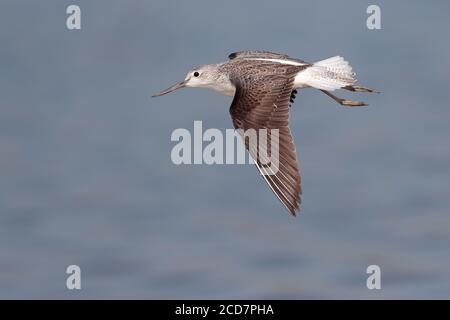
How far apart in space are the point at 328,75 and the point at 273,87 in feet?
3.45

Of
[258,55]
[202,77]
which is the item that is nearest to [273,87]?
[202,77]

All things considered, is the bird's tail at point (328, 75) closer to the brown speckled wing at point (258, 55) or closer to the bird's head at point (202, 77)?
the brown speckled wing at point (258, 55)

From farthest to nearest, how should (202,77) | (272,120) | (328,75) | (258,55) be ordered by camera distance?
(258,55)
(202,77)
(328,75)
(272,120)

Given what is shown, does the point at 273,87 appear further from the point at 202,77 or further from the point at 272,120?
the point at 202,77

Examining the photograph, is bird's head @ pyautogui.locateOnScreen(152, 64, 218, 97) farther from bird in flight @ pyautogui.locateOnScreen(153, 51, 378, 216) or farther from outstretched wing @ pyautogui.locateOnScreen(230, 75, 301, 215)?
outstretched wing @ pyautogui.locateOnScreen(230, 75, 301, 215)

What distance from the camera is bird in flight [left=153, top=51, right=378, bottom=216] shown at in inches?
563

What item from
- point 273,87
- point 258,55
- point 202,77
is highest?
point 258,55

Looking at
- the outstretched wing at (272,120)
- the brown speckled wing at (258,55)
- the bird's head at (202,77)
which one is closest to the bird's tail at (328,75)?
the outstretched wing at (272,120)

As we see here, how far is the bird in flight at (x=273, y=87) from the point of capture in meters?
14.3

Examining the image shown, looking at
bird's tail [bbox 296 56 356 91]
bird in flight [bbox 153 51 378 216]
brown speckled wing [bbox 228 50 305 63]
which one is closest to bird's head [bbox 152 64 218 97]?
bird in flight [bbox 153 51 378 216]

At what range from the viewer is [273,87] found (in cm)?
1541

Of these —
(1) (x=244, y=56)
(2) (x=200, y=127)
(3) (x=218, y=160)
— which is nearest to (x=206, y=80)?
(1) (x=244, y=56)

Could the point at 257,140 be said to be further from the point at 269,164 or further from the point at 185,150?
the point at 185,150

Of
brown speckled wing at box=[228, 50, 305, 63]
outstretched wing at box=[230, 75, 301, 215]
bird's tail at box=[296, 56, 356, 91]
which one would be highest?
brown speckled wing at box=[228, 50, 305, 63]
